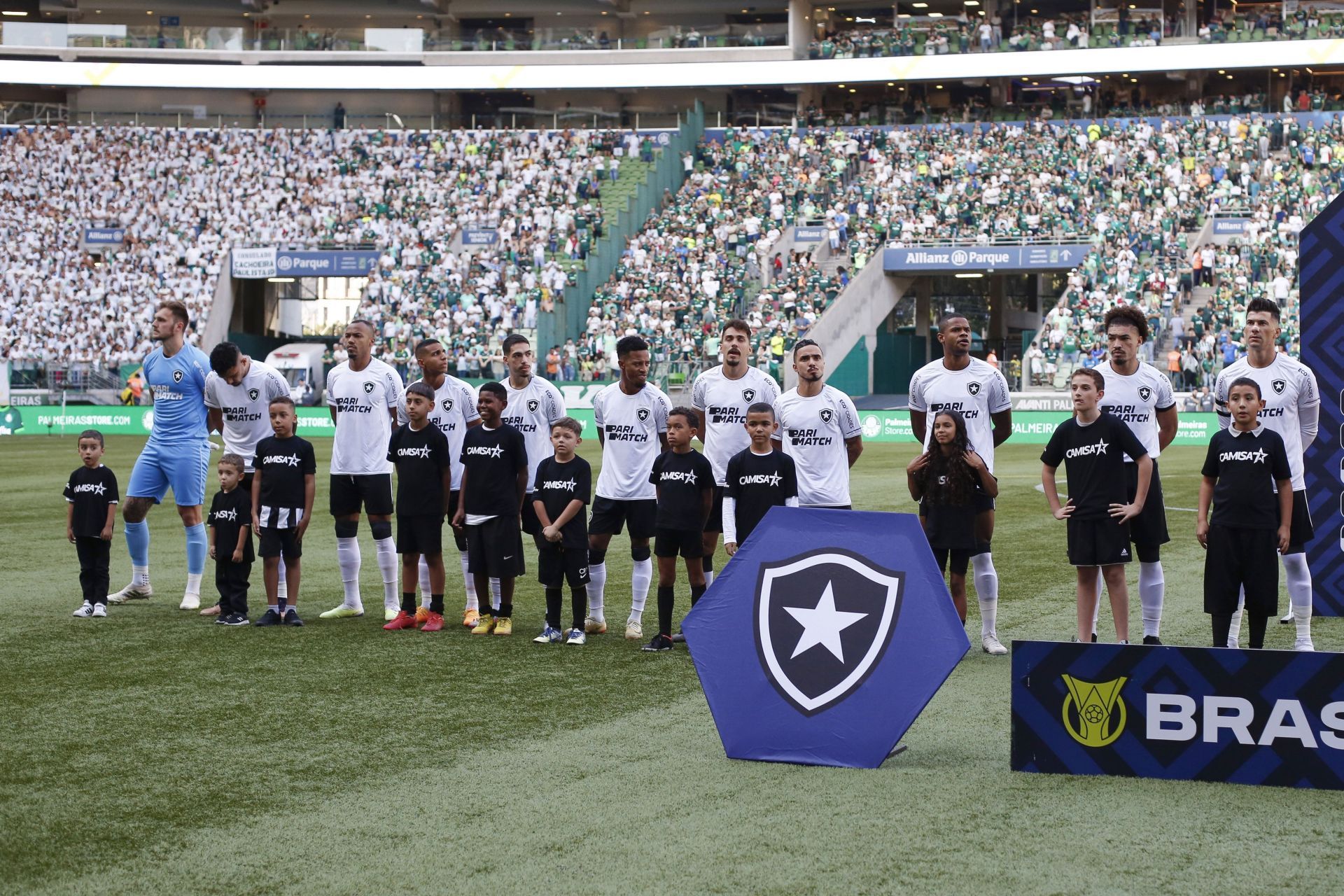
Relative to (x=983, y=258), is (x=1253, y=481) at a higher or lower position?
lower

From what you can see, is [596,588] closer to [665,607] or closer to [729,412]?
[665,607]

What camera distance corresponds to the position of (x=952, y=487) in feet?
30.5

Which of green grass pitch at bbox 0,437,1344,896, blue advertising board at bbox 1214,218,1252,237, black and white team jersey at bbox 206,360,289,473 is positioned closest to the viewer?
green grass pitch at bbox 0,437,1344,896

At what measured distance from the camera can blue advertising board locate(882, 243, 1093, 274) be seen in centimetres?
4256

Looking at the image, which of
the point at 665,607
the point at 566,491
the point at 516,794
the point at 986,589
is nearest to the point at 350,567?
the point at 566,491

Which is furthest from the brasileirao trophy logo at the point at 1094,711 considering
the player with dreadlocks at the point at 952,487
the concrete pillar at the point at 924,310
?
the concrete pillar at the point at 924,310

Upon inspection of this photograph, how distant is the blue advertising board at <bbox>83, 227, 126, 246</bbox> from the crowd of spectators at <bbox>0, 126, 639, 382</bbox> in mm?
294

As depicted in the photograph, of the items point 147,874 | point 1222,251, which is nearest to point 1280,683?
point 147,874

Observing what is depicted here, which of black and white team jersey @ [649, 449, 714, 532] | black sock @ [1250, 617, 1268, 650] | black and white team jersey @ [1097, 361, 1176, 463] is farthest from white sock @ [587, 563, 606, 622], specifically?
black sock @ [1250, 617, 1268, 650]

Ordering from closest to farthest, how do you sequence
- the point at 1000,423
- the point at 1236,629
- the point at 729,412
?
1. the point at 1236,629
2. the point at 1000,423
3. the point at 729,412

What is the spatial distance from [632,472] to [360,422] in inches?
87.9

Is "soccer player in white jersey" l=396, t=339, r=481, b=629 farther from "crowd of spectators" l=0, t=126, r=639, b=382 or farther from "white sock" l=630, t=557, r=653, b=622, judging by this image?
"crowd of spectators" l=0, t=126, r=639, b=382

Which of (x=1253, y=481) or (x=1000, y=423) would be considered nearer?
(x=1253, y=481)

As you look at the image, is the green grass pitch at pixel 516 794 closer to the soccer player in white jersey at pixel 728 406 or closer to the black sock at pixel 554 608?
the black sock at pixel 554 608
